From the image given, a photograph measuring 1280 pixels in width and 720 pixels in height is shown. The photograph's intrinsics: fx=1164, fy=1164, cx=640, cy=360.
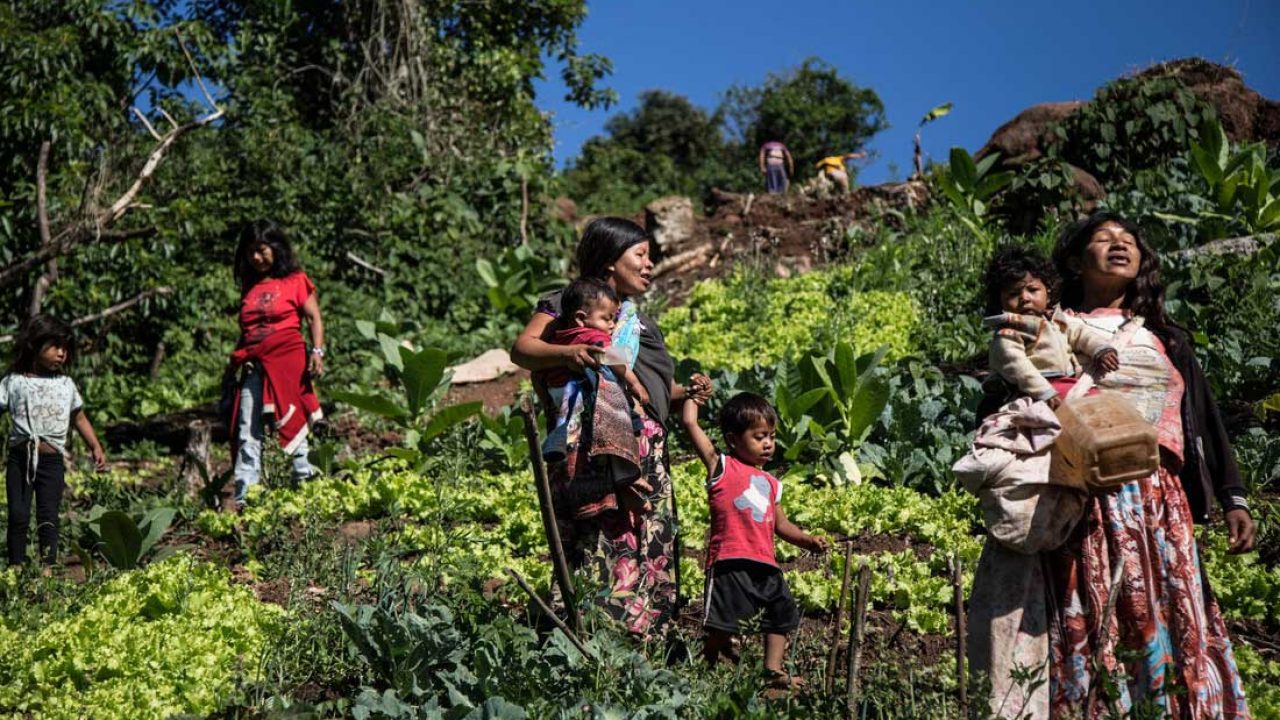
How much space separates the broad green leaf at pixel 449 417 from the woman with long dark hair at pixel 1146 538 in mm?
3864

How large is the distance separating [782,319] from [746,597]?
5135mm

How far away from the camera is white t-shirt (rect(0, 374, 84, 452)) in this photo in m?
5.89

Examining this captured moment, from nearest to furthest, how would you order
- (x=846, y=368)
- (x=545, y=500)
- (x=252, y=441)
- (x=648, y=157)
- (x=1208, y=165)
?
(x=545, y=500), (x=846, y=368), (x=252, y=441), (x=1208, y=165), (x=648, y=157)

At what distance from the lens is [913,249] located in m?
9.62

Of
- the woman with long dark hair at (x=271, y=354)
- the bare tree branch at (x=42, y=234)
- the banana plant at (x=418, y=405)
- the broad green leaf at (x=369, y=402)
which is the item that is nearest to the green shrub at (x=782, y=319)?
the banana plant at (x=418, y=405)

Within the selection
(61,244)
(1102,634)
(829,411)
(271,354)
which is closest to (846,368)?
(829,411)

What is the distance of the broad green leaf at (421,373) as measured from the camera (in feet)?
22.4

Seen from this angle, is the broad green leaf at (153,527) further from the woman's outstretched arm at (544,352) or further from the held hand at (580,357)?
the held hand at (580,357)

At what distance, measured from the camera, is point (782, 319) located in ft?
28.8

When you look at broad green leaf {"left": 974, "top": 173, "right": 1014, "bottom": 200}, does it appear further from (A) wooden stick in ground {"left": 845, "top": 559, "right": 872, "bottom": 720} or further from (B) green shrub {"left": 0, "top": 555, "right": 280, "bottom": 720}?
(A) wooden stick in ground {"left": 845, "top": 559, "right": 872, "bottom": 720}

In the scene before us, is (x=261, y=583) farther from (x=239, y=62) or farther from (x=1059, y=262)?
(x=239, y=62)

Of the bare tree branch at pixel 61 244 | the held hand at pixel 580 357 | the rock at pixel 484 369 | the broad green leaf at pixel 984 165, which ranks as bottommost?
the held hand at pixel 580 357

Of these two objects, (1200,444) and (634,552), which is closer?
(1200,444)

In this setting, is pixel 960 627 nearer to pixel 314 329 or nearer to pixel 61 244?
pixel 314 329
